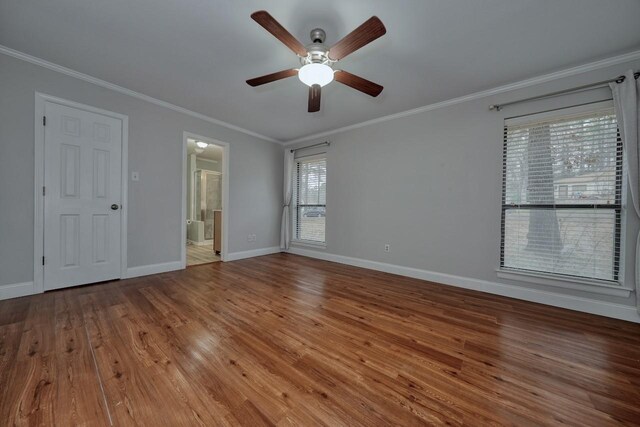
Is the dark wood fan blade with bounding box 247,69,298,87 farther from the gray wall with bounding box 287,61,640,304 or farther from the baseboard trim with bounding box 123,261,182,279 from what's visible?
the baseboard trim with bounding box 123,261,182,279

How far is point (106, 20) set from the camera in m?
1.90

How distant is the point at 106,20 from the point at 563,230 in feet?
15.6

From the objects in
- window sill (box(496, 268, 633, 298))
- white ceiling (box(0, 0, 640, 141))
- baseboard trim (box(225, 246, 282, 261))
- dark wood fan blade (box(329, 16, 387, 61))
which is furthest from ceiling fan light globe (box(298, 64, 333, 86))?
baseboard trim (box(225, 246, 282, 261))

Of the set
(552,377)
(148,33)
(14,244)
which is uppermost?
(148,33)

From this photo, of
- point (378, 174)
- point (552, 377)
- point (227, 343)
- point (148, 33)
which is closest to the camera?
point (552, 377)

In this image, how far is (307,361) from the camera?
1.51 m

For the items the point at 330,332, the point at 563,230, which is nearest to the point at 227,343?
the point at 330,332

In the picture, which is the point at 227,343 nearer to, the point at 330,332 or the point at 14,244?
the point at 330,332

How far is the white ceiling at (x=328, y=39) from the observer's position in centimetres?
175

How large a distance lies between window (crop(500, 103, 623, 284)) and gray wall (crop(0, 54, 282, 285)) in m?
4.06

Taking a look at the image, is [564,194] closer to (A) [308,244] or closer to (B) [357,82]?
(B) [357,82]

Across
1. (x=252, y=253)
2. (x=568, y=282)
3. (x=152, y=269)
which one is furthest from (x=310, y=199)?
(x=568, y=282)

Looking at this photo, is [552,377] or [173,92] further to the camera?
[173,92]

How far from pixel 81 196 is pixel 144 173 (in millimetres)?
724
